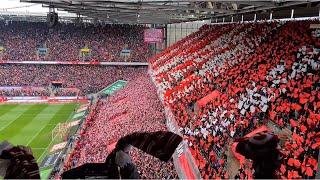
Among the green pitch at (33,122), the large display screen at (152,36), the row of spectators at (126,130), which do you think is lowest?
the green pitch at (33,122)

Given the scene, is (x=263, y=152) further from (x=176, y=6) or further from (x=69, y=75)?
(x=69, y=75)

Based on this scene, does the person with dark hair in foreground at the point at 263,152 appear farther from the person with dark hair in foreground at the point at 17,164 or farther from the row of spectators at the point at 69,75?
the row of spectators at the point at 69,75

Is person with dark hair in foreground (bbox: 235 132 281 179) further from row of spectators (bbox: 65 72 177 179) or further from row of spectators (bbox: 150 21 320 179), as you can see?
row of spectators (bbox: 65 72 177 179)

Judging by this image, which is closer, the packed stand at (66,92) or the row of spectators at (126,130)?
the row of spectators at (126,130)

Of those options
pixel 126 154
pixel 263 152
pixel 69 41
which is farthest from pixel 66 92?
pixel 263 152

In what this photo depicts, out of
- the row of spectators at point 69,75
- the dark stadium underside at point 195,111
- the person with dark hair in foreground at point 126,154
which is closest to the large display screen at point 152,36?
the dark stadium underside at point 195,111

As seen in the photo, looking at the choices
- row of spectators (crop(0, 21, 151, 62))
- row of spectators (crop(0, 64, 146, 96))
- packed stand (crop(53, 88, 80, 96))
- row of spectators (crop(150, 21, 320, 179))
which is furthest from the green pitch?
row of spectators (crop(0, 21, 151, 62))

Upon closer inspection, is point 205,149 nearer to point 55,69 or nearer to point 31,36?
point 55,69
